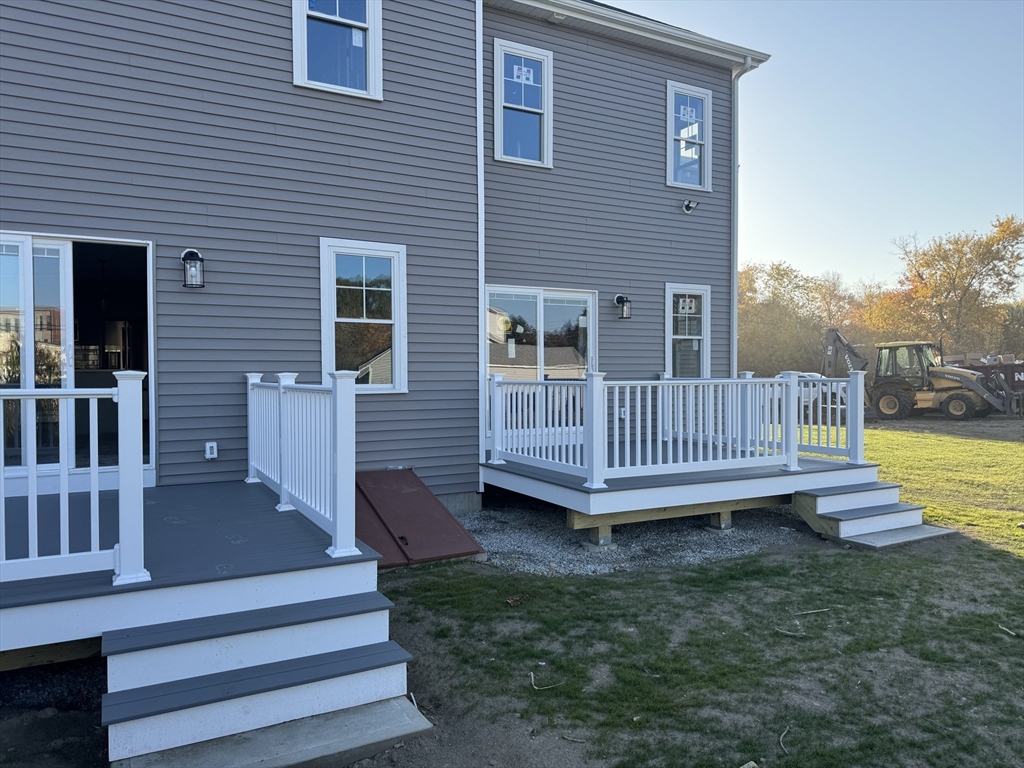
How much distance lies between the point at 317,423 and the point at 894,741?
318cm

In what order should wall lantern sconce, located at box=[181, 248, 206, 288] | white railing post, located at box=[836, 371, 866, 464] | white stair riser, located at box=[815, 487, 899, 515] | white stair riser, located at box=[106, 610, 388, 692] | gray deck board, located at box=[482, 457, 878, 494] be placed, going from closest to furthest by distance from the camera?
1. white stair riser, located at box=[106, 610, 388, 692]
2. wall lantern sconce, located at box=[181, 248, 206, 288]
3. gray deck board, located at box=[482, 457, 878, 494]
4. white stair riser, located at box=[815, 487, 899, 515]
5. white railing post, located at box=[836, 371, 866, 464]

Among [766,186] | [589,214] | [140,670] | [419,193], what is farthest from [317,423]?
[766,186]

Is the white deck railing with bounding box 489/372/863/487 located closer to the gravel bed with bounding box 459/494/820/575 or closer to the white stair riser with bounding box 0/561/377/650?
the gravel bed with bounding box 459/494/820/575

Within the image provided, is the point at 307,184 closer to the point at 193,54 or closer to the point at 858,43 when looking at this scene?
the point at 193,54

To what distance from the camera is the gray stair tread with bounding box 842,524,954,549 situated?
5645 mm

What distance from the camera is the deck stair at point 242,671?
2.60 meters

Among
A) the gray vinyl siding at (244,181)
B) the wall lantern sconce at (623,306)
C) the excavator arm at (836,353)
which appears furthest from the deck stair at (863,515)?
the excavator arm at (836,353)

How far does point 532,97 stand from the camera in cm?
782

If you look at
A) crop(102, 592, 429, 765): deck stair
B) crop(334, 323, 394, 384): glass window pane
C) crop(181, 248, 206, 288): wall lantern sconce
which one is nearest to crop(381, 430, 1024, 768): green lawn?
crop(102, 592, 429, 765): deck stair

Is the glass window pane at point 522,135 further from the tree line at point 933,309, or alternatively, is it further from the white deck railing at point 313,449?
the tree line at point 933,309

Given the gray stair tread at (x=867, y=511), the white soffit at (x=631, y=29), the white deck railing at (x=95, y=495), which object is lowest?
the gray stair tread at (x=867, y=511)

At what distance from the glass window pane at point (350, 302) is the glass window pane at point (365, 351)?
0.35 feet

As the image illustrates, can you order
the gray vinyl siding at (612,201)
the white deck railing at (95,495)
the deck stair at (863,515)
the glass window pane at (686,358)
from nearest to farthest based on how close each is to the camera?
1. the white deck railing at (95,495)
2. the deck stair at (863,515)
3. the gray vinyl siding at (612,201)
4. the glass window pane at (686,358)

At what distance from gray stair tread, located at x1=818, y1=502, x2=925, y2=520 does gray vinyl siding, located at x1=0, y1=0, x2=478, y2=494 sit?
3.52 m
